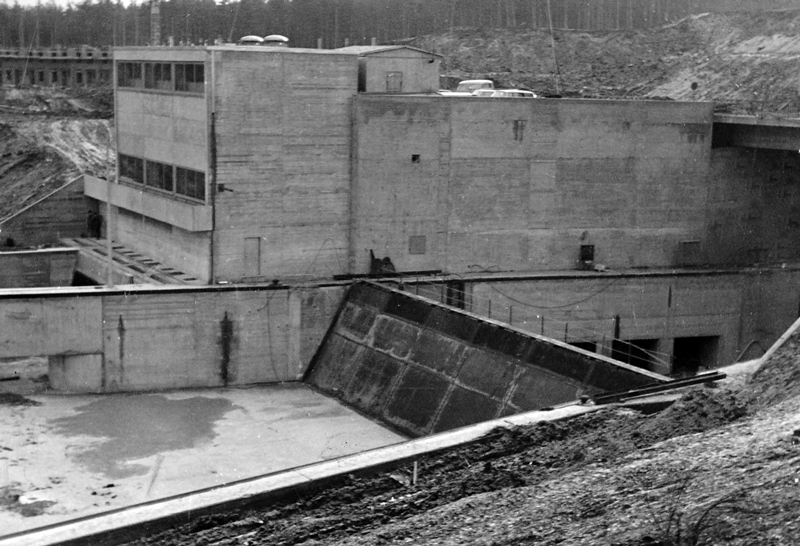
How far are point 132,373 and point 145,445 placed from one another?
189 inches

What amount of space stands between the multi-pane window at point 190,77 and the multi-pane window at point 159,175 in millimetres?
2777

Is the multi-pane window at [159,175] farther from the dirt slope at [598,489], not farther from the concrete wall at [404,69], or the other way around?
the dirt slope at [598,489]

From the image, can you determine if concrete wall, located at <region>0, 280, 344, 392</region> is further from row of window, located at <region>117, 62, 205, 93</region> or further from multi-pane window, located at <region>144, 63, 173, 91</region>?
multi-pane window, located at <region>144, 63, 173, 91</region>

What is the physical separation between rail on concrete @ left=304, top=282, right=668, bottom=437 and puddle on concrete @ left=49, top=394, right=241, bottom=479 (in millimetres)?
3710

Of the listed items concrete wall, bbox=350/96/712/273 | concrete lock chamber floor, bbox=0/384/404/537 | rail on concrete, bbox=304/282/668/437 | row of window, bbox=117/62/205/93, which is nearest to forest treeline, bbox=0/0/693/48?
row of window, bbox=117/62/205/93

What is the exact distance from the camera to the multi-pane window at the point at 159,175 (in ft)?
127

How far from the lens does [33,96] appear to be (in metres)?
76.2

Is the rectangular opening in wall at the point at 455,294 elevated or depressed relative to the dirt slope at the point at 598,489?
depressed

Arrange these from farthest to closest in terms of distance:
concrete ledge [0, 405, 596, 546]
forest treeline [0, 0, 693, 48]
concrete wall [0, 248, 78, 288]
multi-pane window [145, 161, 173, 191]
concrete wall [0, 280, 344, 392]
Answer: forest treeline [0, 0, 693, 48], concrete wall [0, 248, 78, 288], multi-pane window [145, 161, 173, 191], concrete wall [0, 280, 344, 392], concrete ledge [0, 405, 596, 546]

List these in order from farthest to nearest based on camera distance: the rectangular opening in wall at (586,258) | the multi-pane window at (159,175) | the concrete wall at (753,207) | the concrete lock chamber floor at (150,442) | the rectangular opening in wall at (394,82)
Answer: the concrete wall at (753,207) < the rectangular opening in wall at (586,258) < the multi-pane window at (159,175) < the rectangular opening in wall at (394,82) < the concrete lock chamber floor at (150,442)

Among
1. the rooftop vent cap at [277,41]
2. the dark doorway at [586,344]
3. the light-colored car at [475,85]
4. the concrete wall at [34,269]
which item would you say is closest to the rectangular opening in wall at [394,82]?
the rooftop vent cap at [277,41]

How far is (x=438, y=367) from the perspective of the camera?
31.5 metres

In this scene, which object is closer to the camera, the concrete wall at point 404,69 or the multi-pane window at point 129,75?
the concrete wall at point 404,69

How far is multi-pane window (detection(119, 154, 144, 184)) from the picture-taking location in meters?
41.2
